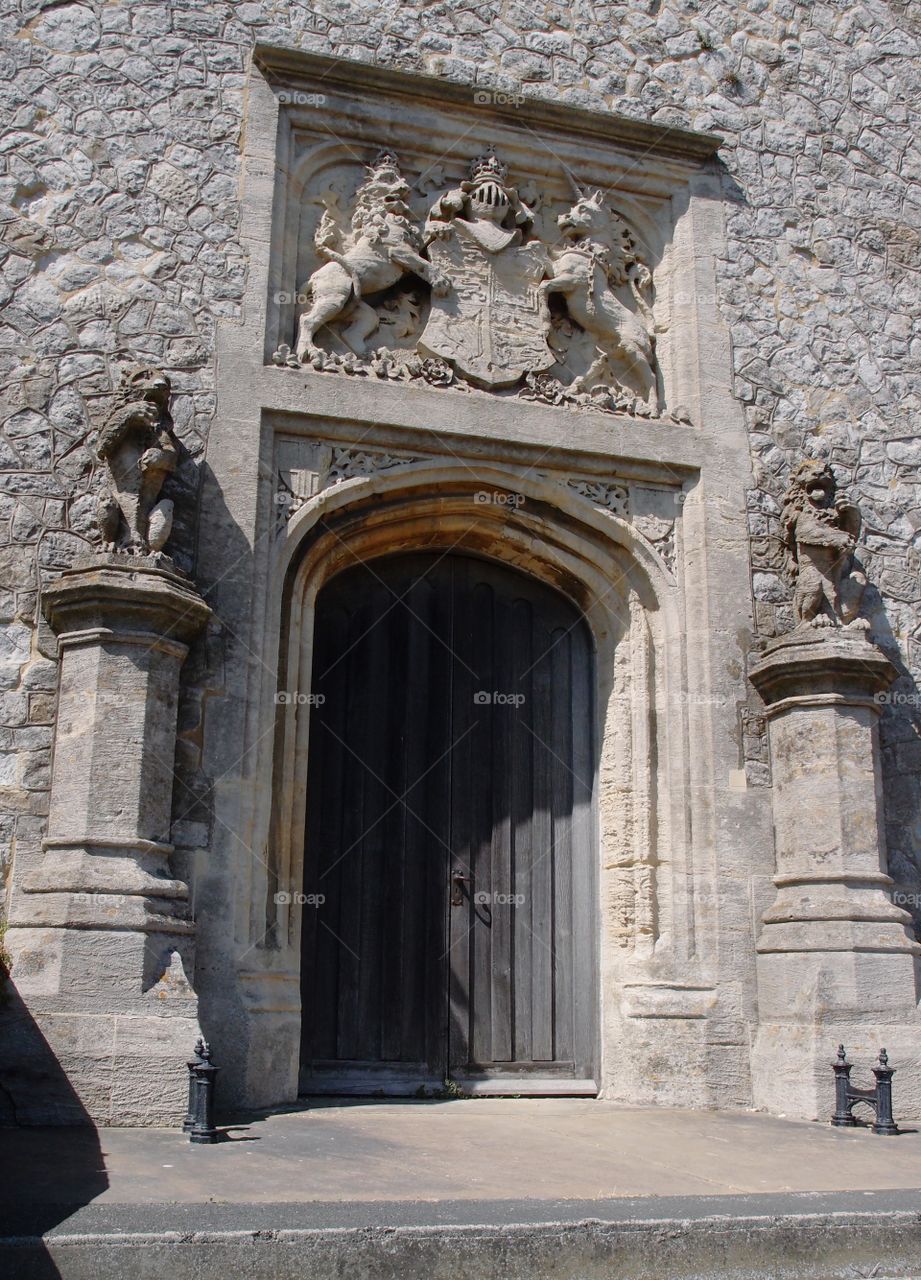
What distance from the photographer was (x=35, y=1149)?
15.2 ft

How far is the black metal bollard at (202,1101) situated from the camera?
4891mm

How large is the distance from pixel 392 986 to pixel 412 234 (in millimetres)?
4157

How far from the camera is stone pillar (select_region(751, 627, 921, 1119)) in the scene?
242 inches

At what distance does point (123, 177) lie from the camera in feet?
22.9

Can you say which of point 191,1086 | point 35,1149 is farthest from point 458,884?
point 35,1149

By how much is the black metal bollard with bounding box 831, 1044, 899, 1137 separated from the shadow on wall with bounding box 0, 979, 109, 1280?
3.19 meters

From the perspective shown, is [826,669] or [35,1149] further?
[826,669]

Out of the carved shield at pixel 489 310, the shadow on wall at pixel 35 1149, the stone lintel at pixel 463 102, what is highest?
the stone lintel at pixel 463 102

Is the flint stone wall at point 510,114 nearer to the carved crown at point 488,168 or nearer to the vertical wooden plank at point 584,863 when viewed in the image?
the carved crown at point 488,168

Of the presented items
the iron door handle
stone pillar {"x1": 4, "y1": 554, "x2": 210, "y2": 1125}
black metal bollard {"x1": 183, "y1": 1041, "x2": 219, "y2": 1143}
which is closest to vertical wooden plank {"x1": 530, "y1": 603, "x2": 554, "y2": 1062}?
the iron door handle

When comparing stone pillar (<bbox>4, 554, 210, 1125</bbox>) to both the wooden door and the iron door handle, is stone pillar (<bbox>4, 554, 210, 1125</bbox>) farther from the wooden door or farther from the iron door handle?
the iron door handle

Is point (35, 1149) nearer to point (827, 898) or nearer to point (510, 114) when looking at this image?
point (827, 898)

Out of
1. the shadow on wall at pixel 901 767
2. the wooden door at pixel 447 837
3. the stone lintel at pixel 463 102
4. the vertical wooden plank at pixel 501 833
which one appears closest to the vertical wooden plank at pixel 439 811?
the wooden door at pixel 447 837

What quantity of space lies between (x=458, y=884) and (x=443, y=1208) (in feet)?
10.9
